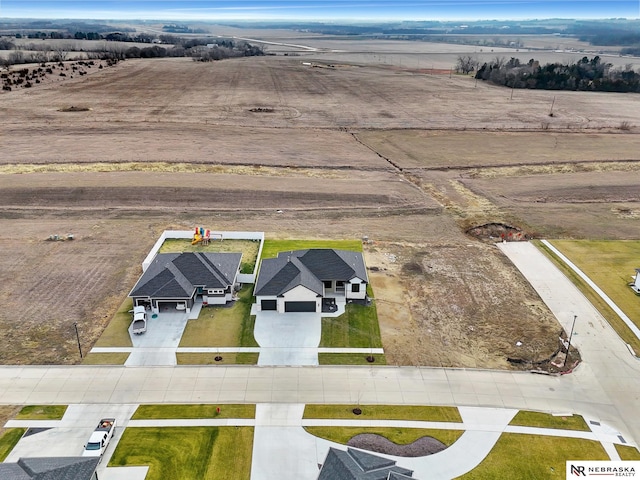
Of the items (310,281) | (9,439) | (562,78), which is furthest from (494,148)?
(562,78)

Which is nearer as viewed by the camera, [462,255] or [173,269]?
[173,269]

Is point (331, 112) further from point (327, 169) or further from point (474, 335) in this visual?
point (474, 335)

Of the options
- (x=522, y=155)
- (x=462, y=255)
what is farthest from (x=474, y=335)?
(x=522, y=155)

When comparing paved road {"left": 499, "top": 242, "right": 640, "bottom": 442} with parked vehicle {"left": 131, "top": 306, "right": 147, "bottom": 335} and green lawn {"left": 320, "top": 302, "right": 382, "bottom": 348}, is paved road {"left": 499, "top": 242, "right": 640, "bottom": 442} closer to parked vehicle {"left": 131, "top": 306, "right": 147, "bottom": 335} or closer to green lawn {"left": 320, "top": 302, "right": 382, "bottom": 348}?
green lawn {"left": 320, "top": 302, "right": 382, "bottom": 348}

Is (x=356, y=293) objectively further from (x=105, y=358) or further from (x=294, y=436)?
(x=105, y=358)

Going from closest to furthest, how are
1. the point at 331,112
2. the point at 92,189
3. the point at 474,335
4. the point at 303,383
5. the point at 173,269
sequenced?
1. the point at 303,383
2. the point at 474,335
3. the point at 173,269
4. the point at 92,189
5. the point at 331,112

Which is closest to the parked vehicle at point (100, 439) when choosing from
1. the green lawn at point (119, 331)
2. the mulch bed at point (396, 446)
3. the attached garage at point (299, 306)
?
the green lawn at point (119, 331)

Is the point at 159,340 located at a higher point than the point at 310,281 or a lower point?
A: lower
